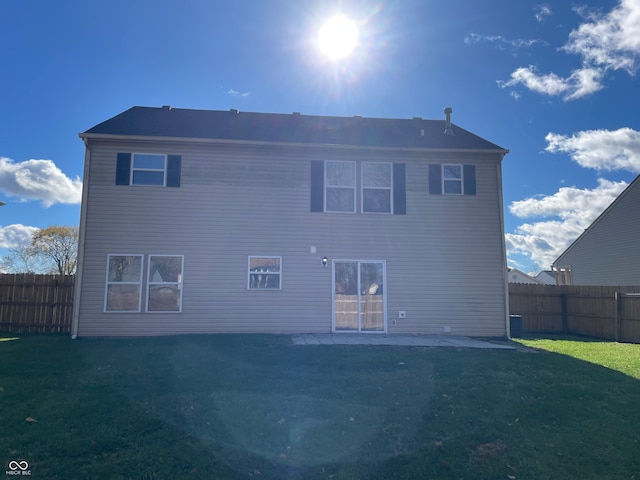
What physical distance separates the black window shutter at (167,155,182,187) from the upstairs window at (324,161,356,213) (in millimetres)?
4201

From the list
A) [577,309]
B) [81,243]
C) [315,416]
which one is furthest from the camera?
[577,309]

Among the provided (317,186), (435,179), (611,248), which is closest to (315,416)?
(317,186)

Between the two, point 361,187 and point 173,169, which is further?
point 361,187

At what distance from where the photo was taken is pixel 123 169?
39.5ft

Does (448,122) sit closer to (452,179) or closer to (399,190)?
(452,179)

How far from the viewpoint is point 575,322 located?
15.4 metres

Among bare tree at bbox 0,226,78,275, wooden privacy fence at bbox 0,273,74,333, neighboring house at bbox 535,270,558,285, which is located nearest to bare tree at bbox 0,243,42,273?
bare tree at bbox 0,226,78,275

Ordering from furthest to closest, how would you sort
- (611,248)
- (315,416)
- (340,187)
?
(611,248) < (340,187) < (315,416)

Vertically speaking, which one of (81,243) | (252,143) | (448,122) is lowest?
(81,243)

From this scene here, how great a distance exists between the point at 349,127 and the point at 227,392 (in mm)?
10847

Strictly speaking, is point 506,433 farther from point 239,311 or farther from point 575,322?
point 575,322

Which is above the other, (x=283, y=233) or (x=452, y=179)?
(x=452, y=179)

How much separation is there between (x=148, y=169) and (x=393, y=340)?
8.23m

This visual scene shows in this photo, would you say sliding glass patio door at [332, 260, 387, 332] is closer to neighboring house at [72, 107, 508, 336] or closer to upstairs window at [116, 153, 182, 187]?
neighboring house at [72, 107, 508, 336]
